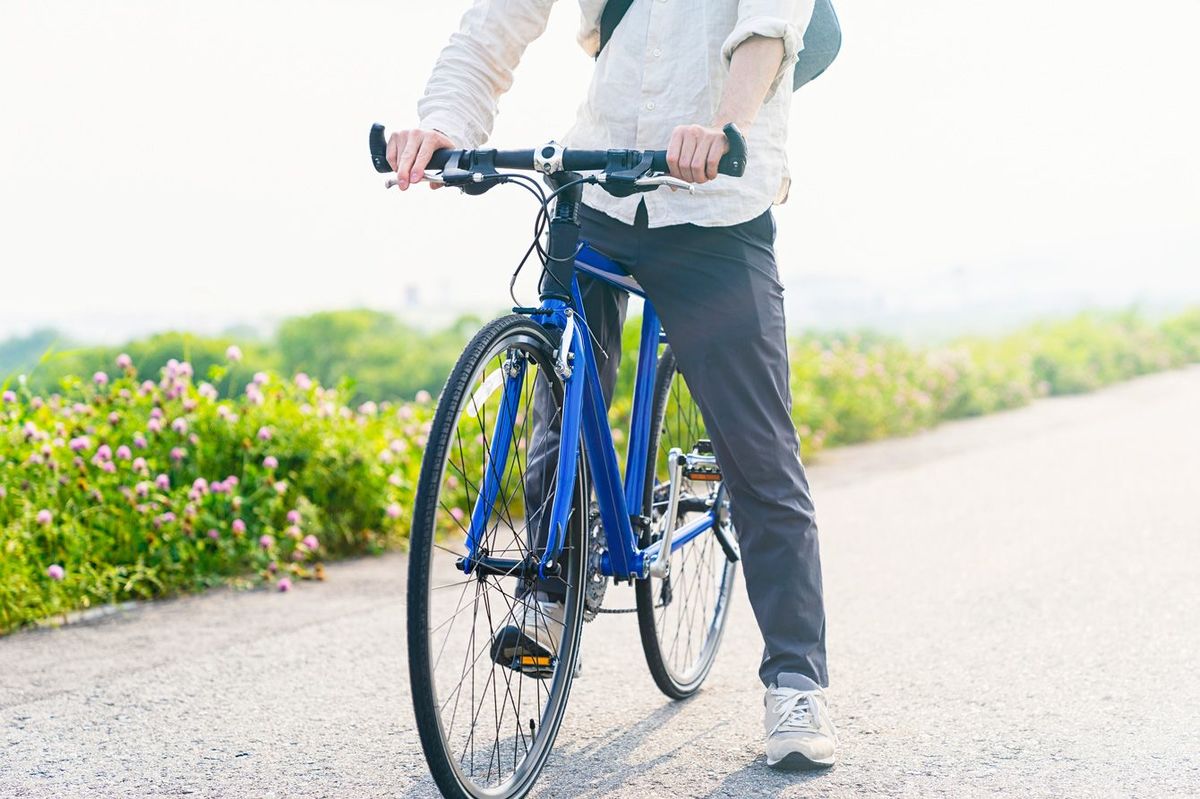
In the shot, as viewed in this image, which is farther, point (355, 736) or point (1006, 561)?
point (1006, 561)

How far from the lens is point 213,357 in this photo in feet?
21.1

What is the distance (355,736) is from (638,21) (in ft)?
5.77

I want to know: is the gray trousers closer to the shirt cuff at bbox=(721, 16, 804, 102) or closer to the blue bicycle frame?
the blue bicycle frame

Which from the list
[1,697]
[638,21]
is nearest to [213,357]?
[1,697]

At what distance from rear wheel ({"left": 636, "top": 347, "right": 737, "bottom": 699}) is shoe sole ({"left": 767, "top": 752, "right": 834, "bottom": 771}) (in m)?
0.51

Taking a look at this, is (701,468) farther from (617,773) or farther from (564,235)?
(564,235)

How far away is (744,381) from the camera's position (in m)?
2.88

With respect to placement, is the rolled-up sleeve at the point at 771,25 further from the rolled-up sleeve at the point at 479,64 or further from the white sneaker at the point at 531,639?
the white sneaker at the point at 531,639

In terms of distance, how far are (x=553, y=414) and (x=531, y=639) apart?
480 millimetres

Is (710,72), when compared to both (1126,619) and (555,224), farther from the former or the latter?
(1126,619)

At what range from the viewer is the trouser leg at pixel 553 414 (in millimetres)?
2779

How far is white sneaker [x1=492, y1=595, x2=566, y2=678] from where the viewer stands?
2820 mm

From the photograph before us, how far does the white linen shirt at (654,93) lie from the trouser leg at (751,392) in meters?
0.06

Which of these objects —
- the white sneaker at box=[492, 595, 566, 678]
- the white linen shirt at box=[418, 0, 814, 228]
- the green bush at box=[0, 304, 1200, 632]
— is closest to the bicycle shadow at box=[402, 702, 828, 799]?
the white sneaker at box=[492, 595, 566, 678]
